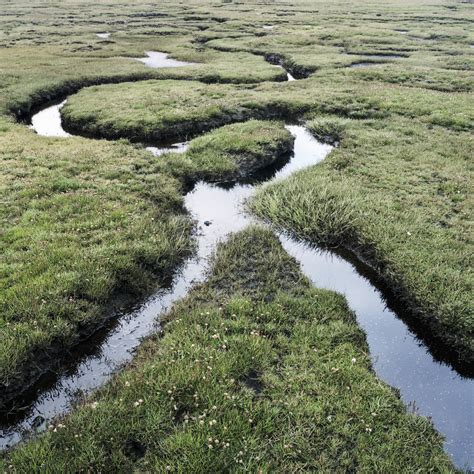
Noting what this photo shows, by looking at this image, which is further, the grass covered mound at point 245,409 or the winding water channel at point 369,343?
the winding water channel at point 369,343

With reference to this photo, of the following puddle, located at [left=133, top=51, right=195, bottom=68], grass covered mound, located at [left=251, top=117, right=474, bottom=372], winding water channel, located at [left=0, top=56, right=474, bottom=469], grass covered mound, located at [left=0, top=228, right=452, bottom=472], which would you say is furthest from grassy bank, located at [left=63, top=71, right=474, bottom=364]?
puddle, located at [left=133, top=51, right=195, bottom=68]

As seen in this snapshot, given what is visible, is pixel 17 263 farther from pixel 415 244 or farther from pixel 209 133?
pixel 209 133

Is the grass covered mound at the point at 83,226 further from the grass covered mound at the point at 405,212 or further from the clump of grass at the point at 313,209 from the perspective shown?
the grass covered mound at the point at 405,212

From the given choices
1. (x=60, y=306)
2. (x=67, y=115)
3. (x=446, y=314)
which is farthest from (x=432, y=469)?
(x=67, y=115)

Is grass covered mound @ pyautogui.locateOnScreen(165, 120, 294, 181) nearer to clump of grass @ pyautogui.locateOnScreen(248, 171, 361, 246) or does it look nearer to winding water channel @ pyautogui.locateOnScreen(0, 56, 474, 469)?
clump of grass @ pyautogui.locateOnScreen(248, 171, 361, 246)

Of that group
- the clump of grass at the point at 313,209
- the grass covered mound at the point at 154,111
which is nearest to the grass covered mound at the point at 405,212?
the clump of grass at the point at 313,209

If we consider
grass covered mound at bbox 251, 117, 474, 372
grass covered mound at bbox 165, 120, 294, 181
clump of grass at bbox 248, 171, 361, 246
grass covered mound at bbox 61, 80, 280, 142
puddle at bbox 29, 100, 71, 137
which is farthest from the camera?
puddle at bbox 29, 100, 71, 137

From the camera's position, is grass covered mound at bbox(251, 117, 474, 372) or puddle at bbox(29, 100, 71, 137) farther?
puddle at bbox(29, 100, 71, 137)
